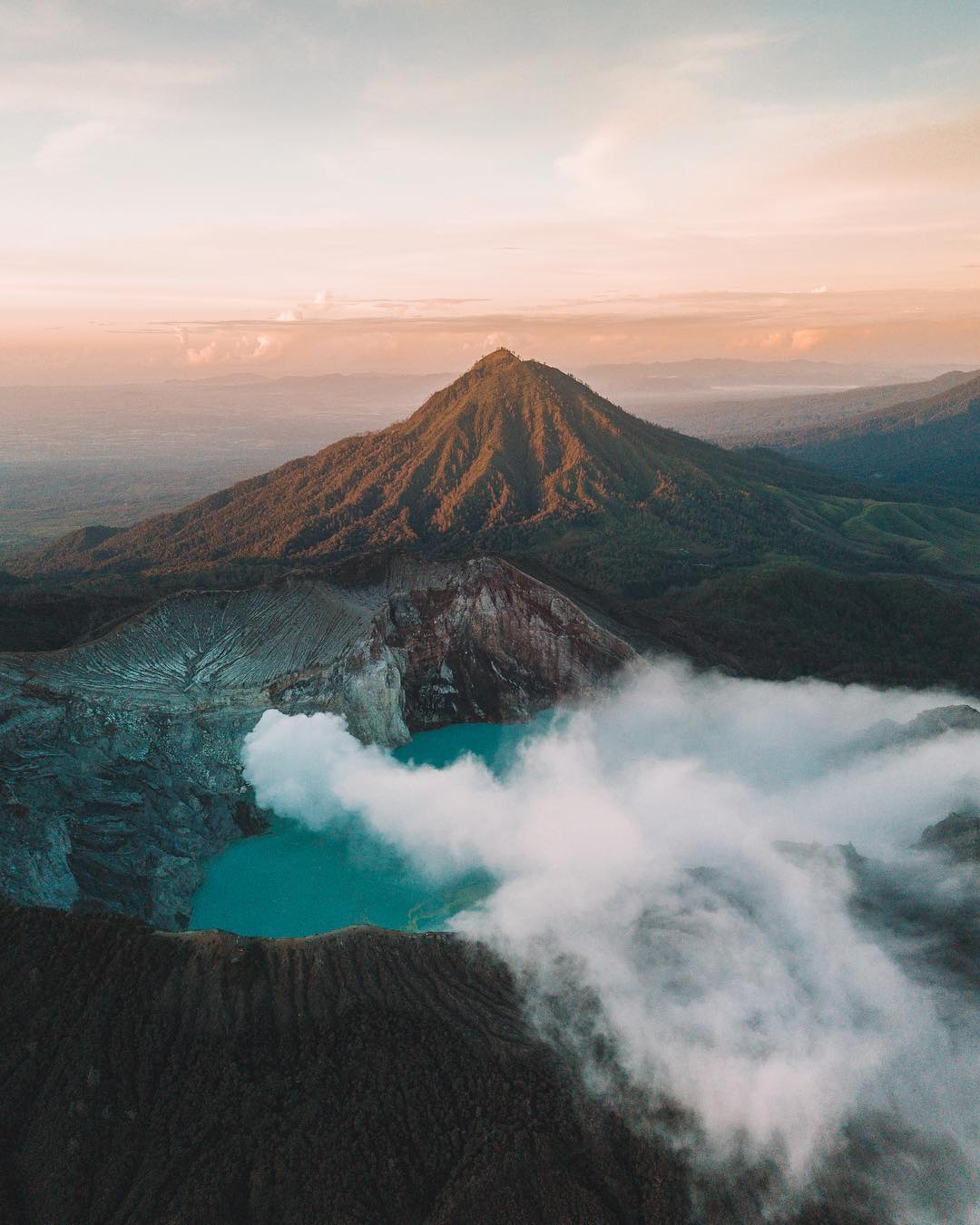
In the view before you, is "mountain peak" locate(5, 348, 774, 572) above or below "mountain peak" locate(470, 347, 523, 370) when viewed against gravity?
below

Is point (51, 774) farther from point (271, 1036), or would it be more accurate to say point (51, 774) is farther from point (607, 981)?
point (607, 981)

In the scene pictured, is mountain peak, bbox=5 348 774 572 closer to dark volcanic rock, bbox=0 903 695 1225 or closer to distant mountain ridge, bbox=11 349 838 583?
distant mountain ridge, bbox=11 349 838 583

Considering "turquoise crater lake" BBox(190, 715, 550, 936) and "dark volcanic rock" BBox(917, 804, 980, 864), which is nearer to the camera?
"dark volcanic rock" BBox(917, 804, 980, 864)

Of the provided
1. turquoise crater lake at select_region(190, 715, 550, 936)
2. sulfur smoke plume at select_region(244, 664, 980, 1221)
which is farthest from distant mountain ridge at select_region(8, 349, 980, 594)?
turquoise crater lake at select_region(190, 715, 550, 936)

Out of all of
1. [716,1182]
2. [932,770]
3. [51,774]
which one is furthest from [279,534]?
[716,1182]

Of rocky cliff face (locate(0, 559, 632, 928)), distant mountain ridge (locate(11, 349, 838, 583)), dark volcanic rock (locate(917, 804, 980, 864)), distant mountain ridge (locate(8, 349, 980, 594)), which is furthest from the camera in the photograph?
distant mountain ridge (locate(11, 349, 838, 583))

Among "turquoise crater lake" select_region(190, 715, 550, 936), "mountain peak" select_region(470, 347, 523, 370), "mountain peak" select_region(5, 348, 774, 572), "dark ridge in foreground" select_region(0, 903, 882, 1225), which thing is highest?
"mountain peak" select_region(470, 347, 523, 370)
